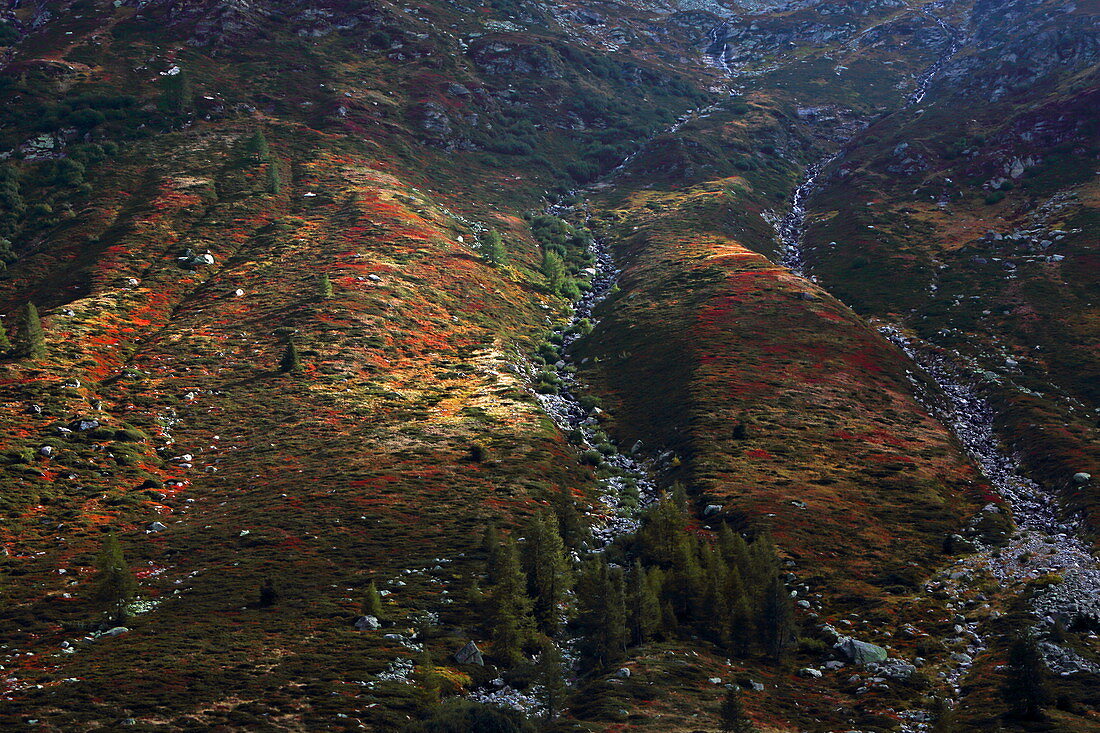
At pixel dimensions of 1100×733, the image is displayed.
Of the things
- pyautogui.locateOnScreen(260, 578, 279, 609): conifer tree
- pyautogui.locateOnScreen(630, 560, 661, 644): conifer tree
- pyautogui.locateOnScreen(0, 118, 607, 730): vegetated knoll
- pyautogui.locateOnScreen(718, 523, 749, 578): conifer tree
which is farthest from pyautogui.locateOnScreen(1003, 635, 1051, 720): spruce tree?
pyautogui.locateOnScreen(260, 578, 279, 609): conifer tree

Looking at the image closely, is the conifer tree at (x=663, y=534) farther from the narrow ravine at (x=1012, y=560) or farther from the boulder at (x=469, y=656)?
the narrow ravine at (x=1012, y=560)

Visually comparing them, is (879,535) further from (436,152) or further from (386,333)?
(436,152)

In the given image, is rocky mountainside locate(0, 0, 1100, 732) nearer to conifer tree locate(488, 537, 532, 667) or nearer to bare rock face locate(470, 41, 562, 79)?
conifer tree locate(488, 537, 532, 667)

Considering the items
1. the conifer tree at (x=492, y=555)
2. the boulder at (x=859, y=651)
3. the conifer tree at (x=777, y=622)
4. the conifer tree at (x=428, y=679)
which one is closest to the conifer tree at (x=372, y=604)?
the conifer tree at (x=428, y=679)

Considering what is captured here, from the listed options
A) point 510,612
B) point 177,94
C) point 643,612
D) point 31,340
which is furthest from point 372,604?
point 177,94

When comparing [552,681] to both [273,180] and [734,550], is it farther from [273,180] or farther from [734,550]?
[273,180]

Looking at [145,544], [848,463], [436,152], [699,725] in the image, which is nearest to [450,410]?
[145,544]

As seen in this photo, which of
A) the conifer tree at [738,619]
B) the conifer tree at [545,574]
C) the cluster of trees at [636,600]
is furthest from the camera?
the conifer tree at [545,574]

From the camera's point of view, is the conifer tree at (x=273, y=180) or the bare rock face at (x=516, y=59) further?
the bare rock face at (x=516, y=59)
